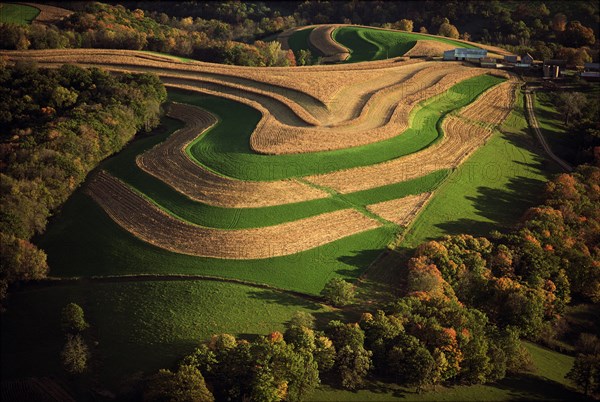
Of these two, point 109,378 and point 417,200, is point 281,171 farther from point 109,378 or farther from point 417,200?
point 109,378

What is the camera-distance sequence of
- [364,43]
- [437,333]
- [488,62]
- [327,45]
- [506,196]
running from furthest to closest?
[327,45] < [364,43] < [488,62] < [506,196] < [437,333]

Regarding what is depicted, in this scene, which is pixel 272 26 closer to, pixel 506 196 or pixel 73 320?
pixel 506 196

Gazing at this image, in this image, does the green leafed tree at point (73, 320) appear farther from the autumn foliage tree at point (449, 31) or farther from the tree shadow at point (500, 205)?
the autumn foliage tree at point (449, 31)

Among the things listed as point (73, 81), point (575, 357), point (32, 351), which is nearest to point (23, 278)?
point (32, 351)

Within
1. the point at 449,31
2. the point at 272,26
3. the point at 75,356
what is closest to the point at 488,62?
the point at 449,31

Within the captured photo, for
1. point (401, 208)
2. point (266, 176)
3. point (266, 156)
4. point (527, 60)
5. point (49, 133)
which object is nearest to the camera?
point (401, 208)

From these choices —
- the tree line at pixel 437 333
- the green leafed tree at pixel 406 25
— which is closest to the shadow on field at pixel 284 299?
the tree line at pixel 437 333
